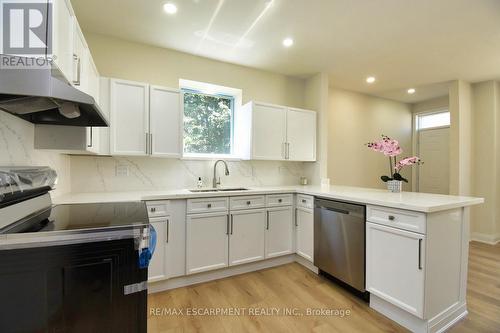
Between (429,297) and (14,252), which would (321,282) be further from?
(14,252)

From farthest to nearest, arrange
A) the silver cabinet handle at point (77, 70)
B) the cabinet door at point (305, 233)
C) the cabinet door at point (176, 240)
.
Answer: the cabinet door at point (305, 233) → the cabinet door at point (176, 240) → the silver cabinet handle at point (77, 70)

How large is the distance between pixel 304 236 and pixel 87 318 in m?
2.29

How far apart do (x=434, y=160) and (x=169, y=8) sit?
5.50 meters

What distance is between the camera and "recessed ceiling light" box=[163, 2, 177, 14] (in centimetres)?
201

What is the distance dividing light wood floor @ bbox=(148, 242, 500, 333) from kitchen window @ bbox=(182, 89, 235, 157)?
64.0 inches

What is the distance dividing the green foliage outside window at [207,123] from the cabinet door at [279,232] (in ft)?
3.74

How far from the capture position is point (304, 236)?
9.12 feet

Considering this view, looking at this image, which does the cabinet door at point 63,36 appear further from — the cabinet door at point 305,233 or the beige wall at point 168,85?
the cabinet door at point 305,233

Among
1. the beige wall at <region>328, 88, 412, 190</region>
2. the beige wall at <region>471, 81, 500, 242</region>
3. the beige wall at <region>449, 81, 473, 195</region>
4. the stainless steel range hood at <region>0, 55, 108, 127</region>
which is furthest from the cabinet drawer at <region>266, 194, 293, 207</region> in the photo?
the beige wall at <region>471, 81, 500, 242</region>

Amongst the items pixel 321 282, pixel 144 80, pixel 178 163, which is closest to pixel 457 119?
pixel 321 282

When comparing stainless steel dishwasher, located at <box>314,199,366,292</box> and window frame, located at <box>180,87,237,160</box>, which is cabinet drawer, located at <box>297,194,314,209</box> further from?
window frame, located at <box>180,87,237,160</box>

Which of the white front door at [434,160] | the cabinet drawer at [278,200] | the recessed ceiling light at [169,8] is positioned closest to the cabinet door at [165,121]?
the recessed ceiling light at [169,8]

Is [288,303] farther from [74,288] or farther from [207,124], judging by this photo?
[207,124]

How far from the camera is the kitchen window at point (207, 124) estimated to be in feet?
9.95
